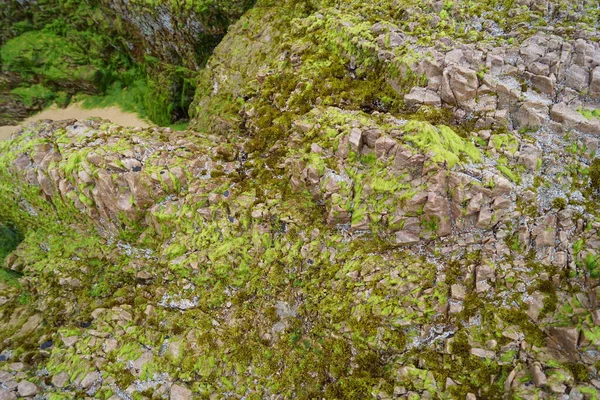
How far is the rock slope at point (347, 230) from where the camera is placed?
6.93 meters

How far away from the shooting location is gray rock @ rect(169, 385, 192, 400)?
26.2 feet

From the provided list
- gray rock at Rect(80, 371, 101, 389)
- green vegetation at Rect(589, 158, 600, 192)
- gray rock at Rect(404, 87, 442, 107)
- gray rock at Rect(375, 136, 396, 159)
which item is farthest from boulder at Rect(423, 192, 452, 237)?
gray rock at Rect(80, 371, 101, 389)

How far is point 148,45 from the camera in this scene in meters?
19.0

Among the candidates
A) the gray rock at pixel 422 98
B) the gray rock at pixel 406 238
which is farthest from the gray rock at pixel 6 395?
the gray rock at pixel 422 98

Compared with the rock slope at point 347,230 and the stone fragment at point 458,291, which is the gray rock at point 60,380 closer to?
the rock slope at point 347,230

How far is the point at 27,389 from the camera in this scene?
8.29 meters

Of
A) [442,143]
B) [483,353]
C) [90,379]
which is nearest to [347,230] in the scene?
[442,143]

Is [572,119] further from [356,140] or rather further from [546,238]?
[356,140]

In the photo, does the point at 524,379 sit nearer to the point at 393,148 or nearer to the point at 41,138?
the point at 393,148

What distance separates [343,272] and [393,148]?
331cm

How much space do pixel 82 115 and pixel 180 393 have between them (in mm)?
19305

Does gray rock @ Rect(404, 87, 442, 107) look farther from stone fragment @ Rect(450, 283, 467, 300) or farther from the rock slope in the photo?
stone fragment @ Rect(450, 283, 467, 300)

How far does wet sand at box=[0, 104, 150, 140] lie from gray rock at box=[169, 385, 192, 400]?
15.1 m

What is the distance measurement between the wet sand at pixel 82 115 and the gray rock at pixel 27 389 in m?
14.0
